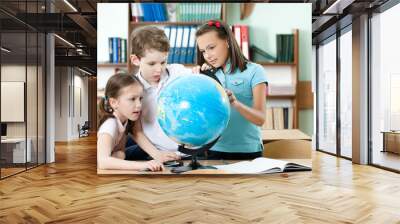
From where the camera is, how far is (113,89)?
5.13 metres

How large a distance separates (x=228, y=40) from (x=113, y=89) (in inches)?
60.9

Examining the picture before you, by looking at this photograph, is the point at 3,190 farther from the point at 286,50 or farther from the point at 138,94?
the point at 286,50

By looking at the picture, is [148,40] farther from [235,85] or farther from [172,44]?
[235,85]

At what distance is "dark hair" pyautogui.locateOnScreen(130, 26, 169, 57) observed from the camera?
5.17m

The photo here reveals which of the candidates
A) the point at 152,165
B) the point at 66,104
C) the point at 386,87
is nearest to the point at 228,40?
the point at 152,165

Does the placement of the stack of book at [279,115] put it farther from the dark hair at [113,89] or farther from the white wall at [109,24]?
the white wall at [109,24]

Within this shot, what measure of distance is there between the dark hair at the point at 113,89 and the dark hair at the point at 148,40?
0.33m

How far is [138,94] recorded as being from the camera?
510 centimetres

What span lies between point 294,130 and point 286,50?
1025mm

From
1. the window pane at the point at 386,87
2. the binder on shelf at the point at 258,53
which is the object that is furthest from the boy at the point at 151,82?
the window pane at the point at 386,87

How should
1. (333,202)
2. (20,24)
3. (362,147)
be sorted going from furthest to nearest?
1. (362,147)
2. (20,24)
3. (333,202)

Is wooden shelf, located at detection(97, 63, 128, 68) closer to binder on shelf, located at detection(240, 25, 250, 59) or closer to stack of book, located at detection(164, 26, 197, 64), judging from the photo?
stack of book, located at detection(164, 26, 197, 64)

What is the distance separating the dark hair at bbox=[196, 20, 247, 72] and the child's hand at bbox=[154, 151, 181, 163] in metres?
1.17

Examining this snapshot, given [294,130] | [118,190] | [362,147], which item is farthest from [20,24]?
[362,147]
